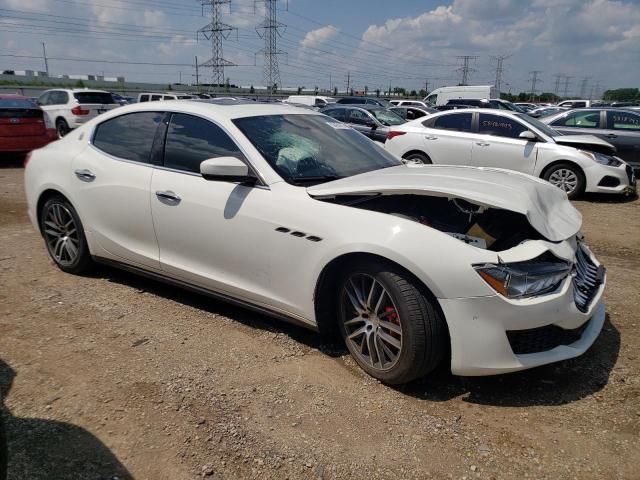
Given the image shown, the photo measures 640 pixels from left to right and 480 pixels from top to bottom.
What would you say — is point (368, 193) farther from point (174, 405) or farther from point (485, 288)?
point (174, 405)

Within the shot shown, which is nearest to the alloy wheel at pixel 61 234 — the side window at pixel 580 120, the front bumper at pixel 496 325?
the front bumper at pixel 496 325

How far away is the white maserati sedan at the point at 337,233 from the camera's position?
2709mm

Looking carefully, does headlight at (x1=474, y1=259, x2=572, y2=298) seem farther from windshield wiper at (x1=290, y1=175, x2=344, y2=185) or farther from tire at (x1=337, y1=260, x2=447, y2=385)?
windshield wiper at (x1=290, y1=175, x2=344, y2=185)

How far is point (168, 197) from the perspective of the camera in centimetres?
371

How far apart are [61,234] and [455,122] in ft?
24.7

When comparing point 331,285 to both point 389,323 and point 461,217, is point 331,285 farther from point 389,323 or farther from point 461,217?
point 461,217

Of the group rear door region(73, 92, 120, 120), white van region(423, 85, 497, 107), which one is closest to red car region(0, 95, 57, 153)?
rear door region(73, 92, 120, 120)

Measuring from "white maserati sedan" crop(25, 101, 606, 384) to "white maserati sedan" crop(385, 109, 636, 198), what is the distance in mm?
5636

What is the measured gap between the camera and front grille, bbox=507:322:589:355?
8.93 ft

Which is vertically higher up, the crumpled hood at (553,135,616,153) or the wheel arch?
the crumpled hood at (553,135,616,153)

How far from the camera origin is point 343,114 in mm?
14102

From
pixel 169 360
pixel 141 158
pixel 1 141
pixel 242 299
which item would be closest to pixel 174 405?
pixel 169 360

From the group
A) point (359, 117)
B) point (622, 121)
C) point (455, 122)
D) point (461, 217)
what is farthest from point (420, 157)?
point (461, 217)

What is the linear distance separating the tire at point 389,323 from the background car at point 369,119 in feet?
33.3
